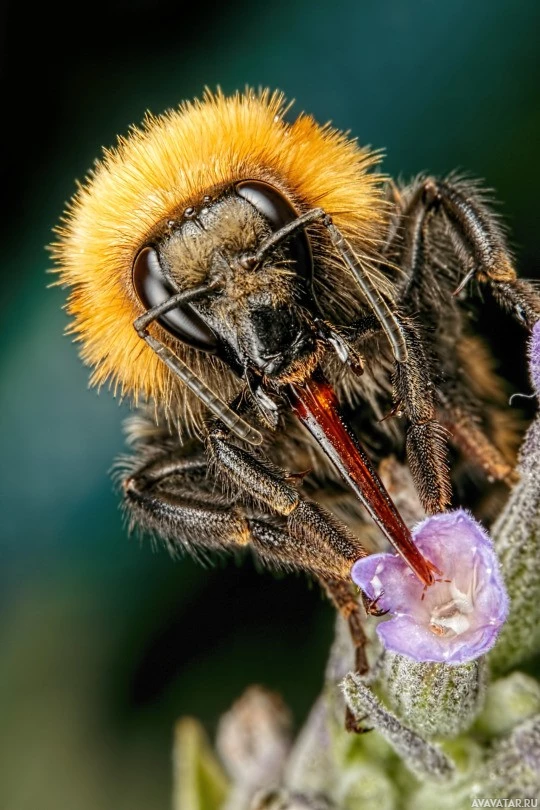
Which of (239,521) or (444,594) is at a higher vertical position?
(239,521)

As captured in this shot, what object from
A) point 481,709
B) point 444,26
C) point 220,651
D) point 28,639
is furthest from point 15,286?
point 481,709

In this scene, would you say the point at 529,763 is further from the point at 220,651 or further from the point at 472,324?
the point at 220,651

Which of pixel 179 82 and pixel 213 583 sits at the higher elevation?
pixel 179 82

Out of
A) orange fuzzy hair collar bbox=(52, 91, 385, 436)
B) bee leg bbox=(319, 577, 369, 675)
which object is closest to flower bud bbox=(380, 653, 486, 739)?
bee leg bbox=(319, 577, 369, 675)

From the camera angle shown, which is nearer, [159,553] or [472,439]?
[472,439]

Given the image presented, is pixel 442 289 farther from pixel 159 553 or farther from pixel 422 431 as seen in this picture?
pixel 159 553

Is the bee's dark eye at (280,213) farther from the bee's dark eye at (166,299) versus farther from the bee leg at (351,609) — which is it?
the bee leg at (351,609)

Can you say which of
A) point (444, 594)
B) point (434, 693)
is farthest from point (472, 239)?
point (434, 693)

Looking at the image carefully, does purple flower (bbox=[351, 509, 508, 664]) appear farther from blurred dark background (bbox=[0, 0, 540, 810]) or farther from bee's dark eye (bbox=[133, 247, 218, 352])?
blurred dark background (bbox=[0, 0, 540, 810])
